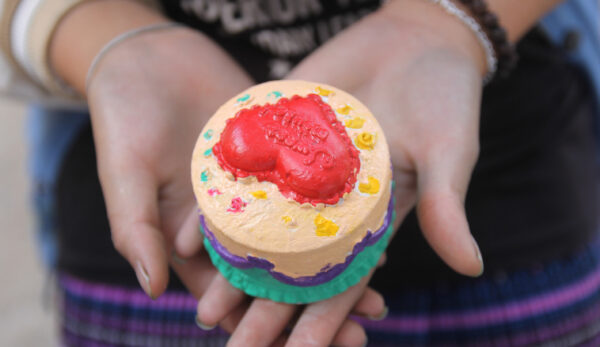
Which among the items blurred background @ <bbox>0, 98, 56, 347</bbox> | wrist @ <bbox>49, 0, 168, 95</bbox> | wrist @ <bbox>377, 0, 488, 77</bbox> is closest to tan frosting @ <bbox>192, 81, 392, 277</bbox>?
wrist @ <bbox>377, 0, 488, 77</bbox>

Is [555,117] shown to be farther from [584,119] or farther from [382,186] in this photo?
[382,186]

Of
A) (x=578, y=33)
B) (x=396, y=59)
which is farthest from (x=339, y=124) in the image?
(x=578, y=33)

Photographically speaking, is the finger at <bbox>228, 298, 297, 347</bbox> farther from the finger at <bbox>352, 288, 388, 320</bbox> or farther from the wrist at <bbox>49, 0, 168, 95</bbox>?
the wrist at <bbox>49, 0, 168, 95</bbox>

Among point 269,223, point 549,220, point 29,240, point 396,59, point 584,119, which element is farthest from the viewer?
point 29,240

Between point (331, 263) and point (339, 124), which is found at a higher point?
point (339, 124)

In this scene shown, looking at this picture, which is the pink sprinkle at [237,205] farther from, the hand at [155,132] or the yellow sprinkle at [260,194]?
the hand at [155,132]

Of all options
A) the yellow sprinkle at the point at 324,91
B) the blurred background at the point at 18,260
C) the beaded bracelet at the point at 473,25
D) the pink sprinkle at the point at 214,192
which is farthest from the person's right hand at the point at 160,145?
the blurred background at the point at 18,260
